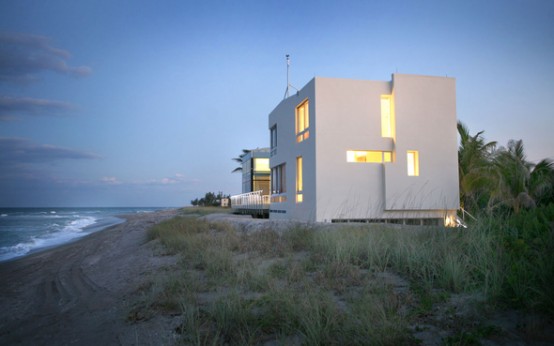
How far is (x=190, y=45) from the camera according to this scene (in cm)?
2031

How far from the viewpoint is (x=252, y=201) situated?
2264cm

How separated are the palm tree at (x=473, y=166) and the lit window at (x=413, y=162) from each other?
4027mm

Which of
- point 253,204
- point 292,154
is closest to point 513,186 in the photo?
point 292,154

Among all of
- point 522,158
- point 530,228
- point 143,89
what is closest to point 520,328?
point 530,228

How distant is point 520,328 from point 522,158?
17.7 m

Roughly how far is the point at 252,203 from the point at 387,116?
1165 centimetres

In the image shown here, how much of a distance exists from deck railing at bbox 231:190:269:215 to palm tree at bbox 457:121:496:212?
10974 millimetres

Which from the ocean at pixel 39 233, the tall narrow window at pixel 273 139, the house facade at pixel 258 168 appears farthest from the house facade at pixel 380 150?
the house facade at pixel 258 168

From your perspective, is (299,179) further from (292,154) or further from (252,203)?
(252,203)

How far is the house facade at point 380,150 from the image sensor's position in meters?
13.2

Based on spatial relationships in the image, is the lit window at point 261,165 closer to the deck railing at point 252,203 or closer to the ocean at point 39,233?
the deck railing at point 252,203

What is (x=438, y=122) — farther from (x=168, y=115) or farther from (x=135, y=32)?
(x=168, y=115)

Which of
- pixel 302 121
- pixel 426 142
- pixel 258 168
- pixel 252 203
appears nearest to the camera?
pixel 426 142

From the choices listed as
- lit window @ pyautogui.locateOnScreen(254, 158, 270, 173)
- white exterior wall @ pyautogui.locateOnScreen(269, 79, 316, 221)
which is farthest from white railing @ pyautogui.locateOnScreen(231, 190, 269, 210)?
lit window @ pyautogui.locateOnScreen(254, 158, 270, 173)
